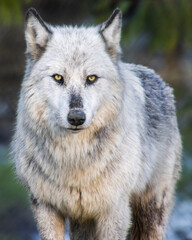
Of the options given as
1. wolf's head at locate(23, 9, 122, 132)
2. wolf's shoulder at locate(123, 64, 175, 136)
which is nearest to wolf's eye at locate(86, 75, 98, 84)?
wolf's head at locate(23, 9, 122, 132)

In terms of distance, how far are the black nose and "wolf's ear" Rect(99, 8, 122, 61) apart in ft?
2.80

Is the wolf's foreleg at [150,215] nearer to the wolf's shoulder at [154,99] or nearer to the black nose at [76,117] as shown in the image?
the wolf's shoulder at [154,99]

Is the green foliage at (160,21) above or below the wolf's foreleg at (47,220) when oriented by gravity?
above

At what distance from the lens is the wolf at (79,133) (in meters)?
5.40

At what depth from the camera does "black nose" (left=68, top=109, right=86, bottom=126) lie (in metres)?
5.11

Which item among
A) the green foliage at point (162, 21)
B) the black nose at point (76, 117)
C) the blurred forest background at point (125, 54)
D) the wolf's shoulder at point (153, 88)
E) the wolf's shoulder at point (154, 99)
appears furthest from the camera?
the green foliage at point (162, 21)

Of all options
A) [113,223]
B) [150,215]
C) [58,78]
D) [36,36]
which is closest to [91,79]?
[58,78]

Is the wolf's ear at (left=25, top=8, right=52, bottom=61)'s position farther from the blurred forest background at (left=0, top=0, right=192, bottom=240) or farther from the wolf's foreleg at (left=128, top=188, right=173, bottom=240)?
the blurred forest background at (left=0, top=0, right=192, bottom=240)

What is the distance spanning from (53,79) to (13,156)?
1.10 metres

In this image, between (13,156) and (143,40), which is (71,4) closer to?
(143,40)

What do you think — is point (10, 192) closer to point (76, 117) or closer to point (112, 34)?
point (112, 34)

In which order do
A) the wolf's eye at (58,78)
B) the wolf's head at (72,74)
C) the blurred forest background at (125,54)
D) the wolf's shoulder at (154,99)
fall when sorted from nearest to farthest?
the wolf's head at (72,74) → the wolf's eye at (58,78) → the wolf's shoulder at (154,99) → the blurred forest background at (125,54)

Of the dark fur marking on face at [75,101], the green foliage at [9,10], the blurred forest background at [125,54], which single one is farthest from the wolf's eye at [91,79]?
the green foliage at [9,10]

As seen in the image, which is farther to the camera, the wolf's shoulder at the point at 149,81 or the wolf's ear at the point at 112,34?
the wolf's shoulder at the point at 149,81
